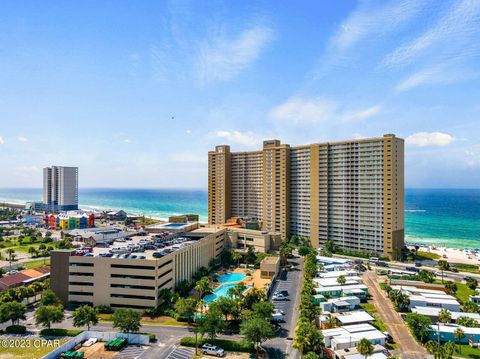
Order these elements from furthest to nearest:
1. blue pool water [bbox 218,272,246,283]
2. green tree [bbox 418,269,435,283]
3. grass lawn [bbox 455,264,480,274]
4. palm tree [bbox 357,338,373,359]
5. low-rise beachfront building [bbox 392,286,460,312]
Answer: grass lawn [bbox 455,264,480,274]
blue pool water [bbox 218,272,246,283]
green tree [bbox 418,269,435,283]
low-rise beachfront building [bbox 392,286,460,312]
palm tree [bbox 357,338,373,359]

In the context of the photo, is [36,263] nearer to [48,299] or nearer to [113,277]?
[48,299]

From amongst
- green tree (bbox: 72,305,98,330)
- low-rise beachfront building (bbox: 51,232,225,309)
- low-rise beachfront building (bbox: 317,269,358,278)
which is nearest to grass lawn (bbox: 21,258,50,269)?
low-rise beachfront building (bbox: 51,232,225,309)

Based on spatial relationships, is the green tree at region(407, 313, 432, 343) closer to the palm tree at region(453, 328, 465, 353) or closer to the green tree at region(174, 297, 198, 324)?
the palm tree at region(453, 328, 465, 353)

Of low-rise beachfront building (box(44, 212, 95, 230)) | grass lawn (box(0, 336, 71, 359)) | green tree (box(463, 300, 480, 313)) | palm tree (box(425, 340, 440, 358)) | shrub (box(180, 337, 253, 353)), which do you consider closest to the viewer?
palm tree (box(425, 340, 440, 358))

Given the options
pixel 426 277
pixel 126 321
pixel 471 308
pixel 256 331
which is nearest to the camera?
pixel 256 331

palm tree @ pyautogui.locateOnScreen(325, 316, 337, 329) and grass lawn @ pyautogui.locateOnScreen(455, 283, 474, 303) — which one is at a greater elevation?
palm tree @ pyautogui.locateOnScreen(325, 316, 337, 329)

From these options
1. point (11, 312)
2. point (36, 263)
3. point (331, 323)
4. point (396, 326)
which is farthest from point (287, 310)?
point (36, 263)
